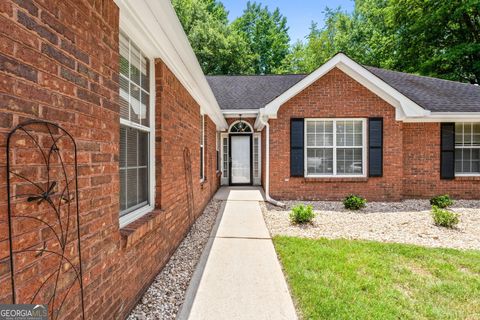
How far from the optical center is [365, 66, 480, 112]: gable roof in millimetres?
8984

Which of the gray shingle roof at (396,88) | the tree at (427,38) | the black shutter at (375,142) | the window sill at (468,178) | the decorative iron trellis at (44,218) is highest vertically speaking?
the tree at (427,38)

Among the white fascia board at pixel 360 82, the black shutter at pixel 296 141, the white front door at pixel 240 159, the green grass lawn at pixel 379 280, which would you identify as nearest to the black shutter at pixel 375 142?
the white fascia board at pixel 360 82

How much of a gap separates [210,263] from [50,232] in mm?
2624

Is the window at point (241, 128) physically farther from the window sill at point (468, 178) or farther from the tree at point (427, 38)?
the tree at point (427, 38)

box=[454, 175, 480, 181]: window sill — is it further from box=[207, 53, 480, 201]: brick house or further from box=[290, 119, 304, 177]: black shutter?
box=[290, 119, 304, 177]: black shutter

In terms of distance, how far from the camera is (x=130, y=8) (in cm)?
235

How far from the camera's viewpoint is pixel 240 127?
11797 mm

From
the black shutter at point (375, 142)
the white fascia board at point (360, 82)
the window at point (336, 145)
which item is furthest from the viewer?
the window at point (336, 145)

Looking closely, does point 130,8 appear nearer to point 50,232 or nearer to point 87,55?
point 87,55

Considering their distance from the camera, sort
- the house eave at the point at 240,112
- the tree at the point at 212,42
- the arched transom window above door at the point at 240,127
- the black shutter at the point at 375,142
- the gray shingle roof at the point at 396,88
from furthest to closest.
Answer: the tree at the point at 212,42
the arched transom window above door at the point at 240,127
the house eave at the point at 240,112
the gray shingle roof at the point at 396,88
the black shutter at the point at 375,142

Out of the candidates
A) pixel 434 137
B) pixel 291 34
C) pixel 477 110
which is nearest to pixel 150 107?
pixel 434 137

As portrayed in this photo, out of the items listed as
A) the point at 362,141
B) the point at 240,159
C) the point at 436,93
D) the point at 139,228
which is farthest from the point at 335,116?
the point at 139,228

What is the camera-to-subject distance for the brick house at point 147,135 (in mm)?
1360

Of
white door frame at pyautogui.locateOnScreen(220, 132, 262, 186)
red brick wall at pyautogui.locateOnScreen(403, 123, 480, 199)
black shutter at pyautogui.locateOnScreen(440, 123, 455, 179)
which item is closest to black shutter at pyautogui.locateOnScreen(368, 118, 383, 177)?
red brick wall at pyautogui.locateOnScreen(403, 123, 480, 199)
